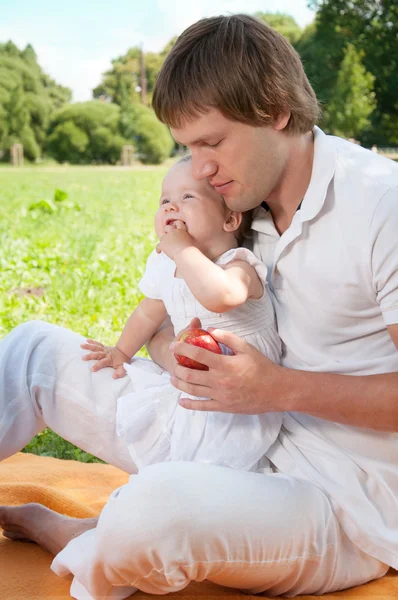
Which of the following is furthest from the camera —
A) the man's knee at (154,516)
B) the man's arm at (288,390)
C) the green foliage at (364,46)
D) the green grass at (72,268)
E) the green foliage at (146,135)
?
the green foliage at (364,46)

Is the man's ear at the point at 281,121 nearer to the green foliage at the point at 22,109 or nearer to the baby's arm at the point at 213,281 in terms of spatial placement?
the baby's arm at the point at 213,281

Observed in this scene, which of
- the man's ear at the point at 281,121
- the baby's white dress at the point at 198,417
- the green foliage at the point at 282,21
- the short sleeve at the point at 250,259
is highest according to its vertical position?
the green foliage at the point at 282,21

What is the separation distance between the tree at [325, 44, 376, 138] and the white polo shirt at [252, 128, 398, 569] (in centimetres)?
3384

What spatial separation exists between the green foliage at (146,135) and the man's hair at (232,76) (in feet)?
108

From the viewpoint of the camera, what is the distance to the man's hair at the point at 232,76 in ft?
6.88

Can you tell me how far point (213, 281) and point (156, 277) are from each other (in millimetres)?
408

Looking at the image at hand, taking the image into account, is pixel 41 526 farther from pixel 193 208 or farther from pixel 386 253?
pixel 386 253

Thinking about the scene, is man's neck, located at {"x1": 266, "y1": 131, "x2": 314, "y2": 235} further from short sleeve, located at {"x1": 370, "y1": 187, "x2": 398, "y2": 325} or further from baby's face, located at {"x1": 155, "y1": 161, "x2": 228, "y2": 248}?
short sleeve, located at {"x1": 370, "y1": 187, "x2": 398, "y2": 325}

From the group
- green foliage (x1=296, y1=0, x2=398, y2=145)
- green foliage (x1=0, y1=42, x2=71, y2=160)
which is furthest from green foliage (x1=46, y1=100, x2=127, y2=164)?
green foliage (x1=296, y1=0, x2=398, y2=145)

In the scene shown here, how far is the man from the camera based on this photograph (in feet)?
6.27

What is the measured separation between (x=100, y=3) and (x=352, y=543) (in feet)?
281

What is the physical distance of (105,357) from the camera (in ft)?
8.00

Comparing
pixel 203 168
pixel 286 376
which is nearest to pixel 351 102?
pixel 203 168

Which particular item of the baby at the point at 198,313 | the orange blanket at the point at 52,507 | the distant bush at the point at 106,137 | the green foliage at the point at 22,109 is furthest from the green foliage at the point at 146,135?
the baby at the point at 198,313
